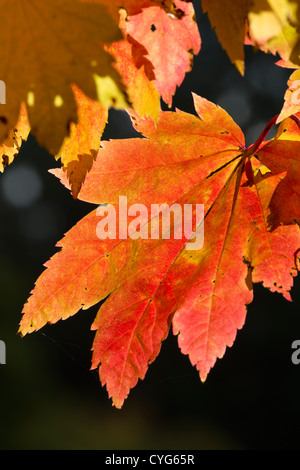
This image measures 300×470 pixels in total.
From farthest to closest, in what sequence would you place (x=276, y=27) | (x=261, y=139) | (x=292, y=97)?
(x=261, y=139), (x=292, y=97), (x=276, y=27)

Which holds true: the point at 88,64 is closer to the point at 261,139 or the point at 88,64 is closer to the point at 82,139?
the point at 82,139

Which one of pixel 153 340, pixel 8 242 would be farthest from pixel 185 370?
pixel 153 340

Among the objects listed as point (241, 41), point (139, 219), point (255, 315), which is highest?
point (241, 41)

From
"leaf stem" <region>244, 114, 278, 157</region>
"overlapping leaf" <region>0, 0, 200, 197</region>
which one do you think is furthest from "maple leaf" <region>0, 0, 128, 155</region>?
"leaf stem" <region>244, 114, 278, 157</region>

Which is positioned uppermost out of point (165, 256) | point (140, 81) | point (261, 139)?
point (140, 81)

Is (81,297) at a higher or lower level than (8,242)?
higher

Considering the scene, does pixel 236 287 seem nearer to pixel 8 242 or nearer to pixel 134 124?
pixel 134 124

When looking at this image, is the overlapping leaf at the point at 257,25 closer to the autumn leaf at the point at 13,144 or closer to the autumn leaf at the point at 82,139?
the autumn leaf at the point at 82,139

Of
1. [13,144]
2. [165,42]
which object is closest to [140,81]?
[165,42]
